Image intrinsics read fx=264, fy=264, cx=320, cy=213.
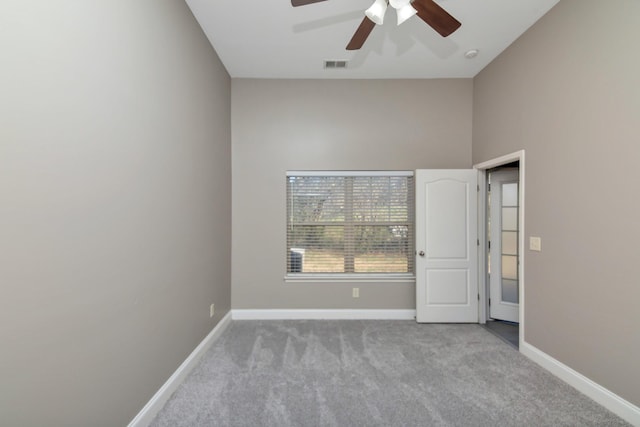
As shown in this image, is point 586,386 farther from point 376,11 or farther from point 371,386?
point 376,11

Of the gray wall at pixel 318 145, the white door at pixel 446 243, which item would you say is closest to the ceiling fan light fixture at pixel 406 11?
the gray wall at pixel 318 145

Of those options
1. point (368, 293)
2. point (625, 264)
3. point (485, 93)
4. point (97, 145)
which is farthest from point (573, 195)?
point (97, 145)

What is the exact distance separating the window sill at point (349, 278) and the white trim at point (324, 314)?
0.40 metres

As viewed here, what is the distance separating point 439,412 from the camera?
1885mm

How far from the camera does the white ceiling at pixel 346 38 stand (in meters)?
2.35

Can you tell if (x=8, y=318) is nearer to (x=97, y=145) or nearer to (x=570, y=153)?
(x=97, y=145)

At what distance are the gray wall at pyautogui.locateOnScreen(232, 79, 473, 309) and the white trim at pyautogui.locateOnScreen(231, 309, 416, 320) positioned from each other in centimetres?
7

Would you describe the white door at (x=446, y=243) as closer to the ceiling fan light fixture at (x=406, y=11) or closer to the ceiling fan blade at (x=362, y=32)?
the ceiling fan blade at (x=362, y=32)

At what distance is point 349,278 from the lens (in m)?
3.58

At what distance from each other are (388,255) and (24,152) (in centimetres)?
345

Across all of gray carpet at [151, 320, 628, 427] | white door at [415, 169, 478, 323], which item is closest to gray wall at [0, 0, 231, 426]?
gray carpet at [151, 320, 628, 427]

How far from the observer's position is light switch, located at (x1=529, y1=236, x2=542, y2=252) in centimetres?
248

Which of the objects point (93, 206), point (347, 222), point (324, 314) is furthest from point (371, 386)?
point (93, 206)

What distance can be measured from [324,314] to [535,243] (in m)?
2.48
